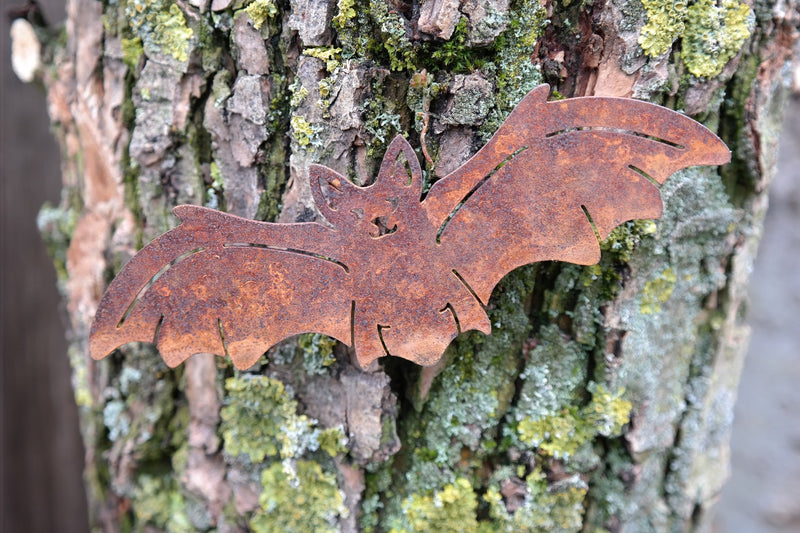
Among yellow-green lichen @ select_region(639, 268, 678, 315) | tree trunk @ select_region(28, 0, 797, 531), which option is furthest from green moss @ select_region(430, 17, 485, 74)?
yellow-green lichen @ select_region(639, 268, 678, 315)

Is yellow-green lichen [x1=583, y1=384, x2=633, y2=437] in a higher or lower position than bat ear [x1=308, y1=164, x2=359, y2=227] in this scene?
lower

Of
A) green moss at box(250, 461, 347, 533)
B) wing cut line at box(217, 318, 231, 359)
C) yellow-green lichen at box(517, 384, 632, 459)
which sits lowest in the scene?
green moss at box(250, 461, 347, 533)

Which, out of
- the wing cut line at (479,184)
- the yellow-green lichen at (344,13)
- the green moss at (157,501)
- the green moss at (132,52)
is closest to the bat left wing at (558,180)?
the wing cut line at (479,184)

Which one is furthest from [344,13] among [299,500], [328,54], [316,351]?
[299,500]

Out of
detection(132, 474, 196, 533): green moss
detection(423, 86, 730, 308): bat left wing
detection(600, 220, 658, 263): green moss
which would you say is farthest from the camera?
detection(132, 474, 196, 533): green moss

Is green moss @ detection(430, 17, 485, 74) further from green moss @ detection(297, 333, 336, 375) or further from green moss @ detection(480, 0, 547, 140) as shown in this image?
green moss @ detection(297, 333, 336, 375)

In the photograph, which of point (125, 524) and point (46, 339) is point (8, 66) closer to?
point (46, 339)

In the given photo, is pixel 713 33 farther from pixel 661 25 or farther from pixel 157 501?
pixel 157 501

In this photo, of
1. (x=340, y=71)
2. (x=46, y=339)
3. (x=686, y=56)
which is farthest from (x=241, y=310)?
(x=46, y=339)
